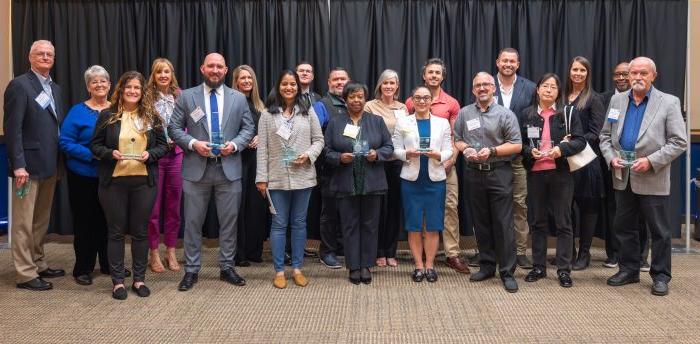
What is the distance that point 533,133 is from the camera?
156 inches

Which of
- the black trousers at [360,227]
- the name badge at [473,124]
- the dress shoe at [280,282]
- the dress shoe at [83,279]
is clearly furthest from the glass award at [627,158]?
the dress shoe at [83,279]

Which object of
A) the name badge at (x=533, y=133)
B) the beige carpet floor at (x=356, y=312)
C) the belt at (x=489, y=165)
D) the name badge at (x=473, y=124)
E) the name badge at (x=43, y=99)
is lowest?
the beige carpet floor at (x=356, y=312)

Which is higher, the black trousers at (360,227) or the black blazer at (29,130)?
the black blazer at (29,130)

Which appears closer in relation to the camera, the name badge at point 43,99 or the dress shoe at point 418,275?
the name badge at point 43,99

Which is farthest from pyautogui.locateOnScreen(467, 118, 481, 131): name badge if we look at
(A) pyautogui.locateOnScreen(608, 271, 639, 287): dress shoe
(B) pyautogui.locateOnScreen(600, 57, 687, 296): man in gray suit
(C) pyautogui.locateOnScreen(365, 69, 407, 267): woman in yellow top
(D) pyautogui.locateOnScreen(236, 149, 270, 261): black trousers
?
(D) pyautogui.locateOnScreen(236, 149, 270, 261): black trousers

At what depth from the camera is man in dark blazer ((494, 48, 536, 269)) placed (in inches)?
173

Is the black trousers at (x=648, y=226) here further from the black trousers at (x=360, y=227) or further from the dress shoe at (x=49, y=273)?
the dress shoe at (x=49, y=273)

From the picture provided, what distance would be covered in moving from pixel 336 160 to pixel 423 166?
591mm

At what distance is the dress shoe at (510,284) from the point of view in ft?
12.5

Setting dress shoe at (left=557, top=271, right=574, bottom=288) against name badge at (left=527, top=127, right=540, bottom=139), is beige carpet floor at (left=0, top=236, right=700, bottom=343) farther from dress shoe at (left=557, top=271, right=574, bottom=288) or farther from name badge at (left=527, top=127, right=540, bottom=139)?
name badge at (left=527, top=127, right=540, bottom=139)

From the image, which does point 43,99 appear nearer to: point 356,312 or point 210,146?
point 210,146

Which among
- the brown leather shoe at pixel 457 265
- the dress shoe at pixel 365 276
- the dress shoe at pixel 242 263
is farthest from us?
the dress shoe at pixel 242 263

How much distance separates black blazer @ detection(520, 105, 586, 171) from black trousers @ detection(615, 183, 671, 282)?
1.39ft

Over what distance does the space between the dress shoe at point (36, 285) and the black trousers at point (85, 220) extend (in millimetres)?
211
